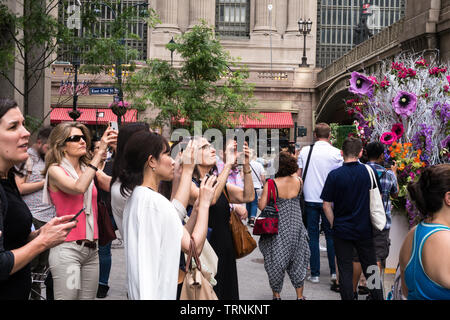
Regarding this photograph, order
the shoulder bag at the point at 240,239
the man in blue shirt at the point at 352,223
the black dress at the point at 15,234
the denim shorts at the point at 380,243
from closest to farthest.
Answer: the black dress at the point at 15,234
the shoulder bag at the point at 240,239
the man in blue shirt at the point at 352,223
the denim shorts at the point at 380,243

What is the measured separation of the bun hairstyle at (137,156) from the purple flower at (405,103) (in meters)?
4.81

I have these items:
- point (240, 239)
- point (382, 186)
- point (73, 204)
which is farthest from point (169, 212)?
point (382, 186)

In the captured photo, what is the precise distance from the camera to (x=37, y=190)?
18.7 ft

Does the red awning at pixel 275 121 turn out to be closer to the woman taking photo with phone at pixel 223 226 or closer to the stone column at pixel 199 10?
the stone column at pixel 199 10

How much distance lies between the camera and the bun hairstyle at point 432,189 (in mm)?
3016

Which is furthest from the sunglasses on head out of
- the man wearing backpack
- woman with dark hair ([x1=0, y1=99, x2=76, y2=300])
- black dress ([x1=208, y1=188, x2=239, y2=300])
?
the man wearing backpack

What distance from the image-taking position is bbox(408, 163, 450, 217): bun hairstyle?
119 inches

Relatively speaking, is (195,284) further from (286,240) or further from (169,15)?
(169,15)

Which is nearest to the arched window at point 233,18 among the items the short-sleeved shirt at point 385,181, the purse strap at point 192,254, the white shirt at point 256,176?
the white shirt at point 256,176

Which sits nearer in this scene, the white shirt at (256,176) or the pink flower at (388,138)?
Result: the pink flower at (388,138)

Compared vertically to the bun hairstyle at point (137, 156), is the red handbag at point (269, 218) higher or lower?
lower

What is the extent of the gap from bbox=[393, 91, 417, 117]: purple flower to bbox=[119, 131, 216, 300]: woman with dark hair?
4765 millimetres

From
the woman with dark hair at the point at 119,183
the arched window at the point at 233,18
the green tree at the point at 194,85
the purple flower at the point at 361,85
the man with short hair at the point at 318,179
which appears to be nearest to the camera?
the woman with dark hair at the point at 119,183

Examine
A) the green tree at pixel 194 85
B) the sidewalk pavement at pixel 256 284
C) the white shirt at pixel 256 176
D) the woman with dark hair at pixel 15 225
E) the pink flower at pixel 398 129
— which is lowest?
the sidewalk pavement at pixel 256 284
